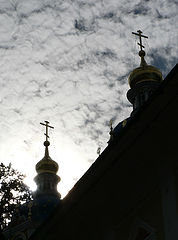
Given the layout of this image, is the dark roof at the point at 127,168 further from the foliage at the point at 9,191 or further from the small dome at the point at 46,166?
the small dome at the point at 46,166

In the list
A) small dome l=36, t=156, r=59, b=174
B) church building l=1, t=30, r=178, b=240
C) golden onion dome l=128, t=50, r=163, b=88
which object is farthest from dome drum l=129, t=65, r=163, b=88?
church building l=1, t=30, r=178, b=240

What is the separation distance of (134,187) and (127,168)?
1.01 feet

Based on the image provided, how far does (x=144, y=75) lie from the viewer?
28.2 metres

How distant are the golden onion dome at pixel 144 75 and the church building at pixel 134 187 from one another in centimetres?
2055

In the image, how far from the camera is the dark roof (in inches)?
241

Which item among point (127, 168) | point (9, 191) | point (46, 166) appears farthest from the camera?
point (46, 166)

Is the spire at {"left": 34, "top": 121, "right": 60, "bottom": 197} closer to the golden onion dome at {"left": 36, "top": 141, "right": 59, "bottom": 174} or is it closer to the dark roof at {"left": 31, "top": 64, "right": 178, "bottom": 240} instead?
the golden onion dome at {"left": 36, "top": 141, "right": 59, "bottom": 174}

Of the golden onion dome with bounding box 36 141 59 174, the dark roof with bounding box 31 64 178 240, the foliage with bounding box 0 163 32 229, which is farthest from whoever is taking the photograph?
the golden onion dome with bounding box 36 141 59 174

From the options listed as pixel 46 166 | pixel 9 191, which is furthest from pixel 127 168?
pixel 46 166

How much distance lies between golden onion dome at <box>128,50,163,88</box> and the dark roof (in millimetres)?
20617

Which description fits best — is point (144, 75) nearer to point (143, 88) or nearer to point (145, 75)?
point (145, 75)

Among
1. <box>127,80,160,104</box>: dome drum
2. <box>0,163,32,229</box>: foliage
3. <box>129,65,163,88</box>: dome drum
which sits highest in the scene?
<box>129,65,163,88</box>: dome drum

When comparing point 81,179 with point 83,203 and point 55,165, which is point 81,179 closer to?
point 83,203

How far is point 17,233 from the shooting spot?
31938mm
